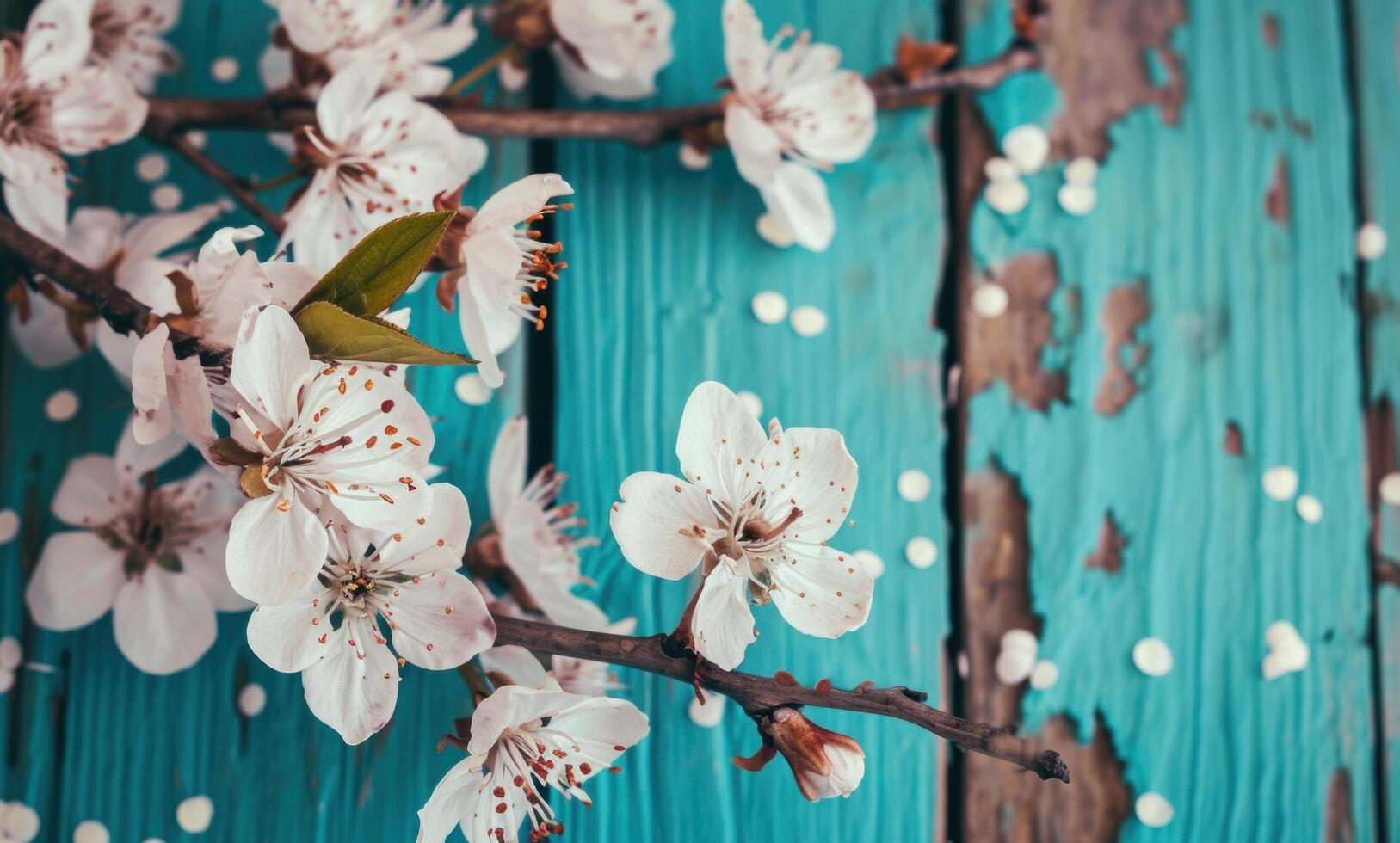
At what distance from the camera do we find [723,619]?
50 cm

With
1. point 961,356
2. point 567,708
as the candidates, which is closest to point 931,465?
point 961,356

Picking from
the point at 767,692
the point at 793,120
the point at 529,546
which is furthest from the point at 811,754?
the point at 793,120

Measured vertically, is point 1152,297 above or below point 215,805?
above

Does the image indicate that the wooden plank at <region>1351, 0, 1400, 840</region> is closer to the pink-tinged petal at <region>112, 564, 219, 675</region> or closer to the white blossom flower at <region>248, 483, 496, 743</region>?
the white blossom flower at <region>248, 483, 496, 743</region>

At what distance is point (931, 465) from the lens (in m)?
0.78

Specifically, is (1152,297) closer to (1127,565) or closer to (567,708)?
(1127,565)

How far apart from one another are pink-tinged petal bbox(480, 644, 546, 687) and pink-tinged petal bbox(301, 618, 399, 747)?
0.23ft

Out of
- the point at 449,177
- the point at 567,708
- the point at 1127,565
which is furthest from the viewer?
the point at 1127,565

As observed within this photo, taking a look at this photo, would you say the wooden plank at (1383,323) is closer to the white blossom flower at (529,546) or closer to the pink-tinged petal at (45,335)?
the white blossom flower at (529,546)

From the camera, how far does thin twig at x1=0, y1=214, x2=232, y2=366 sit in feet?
1.61

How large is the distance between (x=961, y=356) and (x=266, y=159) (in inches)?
22.4

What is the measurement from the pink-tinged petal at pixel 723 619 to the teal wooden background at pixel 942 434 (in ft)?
0.78

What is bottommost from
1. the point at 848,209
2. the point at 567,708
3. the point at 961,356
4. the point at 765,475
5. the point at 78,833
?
the point at 78,833

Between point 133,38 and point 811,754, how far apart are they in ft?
2.27
